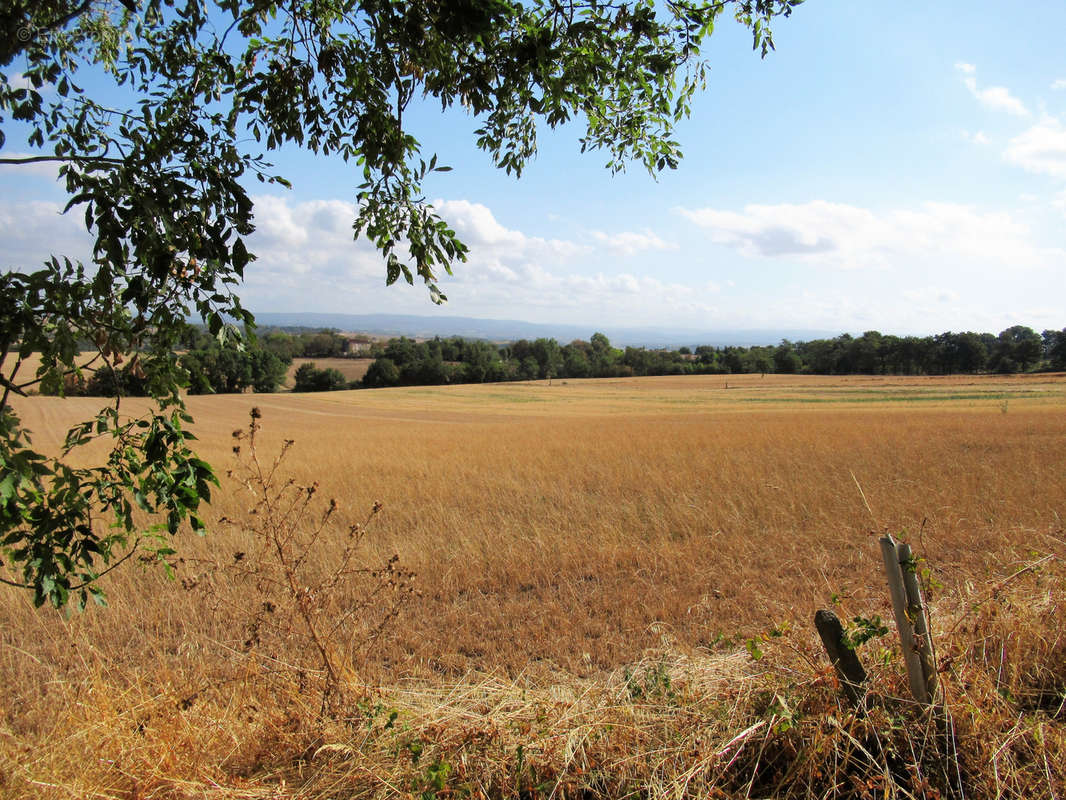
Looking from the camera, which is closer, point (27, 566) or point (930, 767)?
point (27, 566)

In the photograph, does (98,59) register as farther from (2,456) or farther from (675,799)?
(675,799)

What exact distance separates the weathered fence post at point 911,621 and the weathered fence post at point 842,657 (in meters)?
0.22

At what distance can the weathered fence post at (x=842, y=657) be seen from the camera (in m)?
2.76

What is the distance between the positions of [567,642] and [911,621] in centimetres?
310

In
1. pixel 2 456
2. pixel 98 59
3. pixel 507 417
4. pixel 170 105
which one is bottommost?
pixel 507 417

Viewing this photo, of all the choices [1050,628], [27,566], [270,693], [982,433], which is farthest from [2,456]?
[982,433]

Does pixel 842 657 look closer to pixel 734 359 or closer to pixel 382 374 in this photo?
pixel 382 374

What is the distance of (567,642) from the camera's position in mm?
5211

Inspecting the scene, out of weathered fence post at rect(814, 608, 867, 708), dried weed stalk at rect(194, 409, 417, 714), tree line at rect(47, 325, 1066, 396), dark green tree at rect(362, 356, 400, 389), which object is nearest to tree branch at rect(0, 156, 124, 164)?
dried weed stalk at rect(194, 409, 417, 714)

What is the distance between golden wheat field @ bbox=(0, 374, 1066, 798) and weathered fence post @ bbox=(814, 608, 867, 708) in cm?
12

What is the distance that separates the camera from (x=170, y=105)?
2.44 metres

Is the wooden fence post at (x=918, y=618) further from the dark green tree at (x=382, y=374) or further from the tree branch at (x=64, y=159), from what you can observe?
the dark green tree at (x=382, y=374)

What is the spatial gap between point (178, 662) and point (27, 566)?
10.5 feet

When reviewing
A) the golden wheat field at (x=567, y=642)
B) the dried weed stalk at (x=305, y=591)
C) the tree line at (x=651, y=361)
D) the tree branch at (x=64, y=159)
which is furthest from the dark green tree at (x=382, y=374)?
the tree branch at (x=64, y=159)
